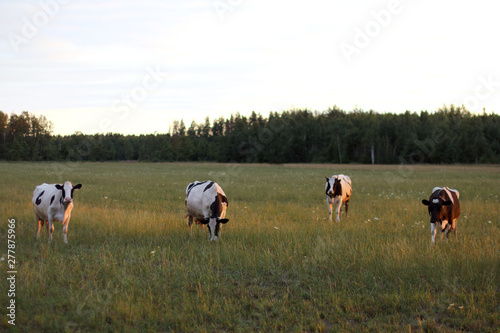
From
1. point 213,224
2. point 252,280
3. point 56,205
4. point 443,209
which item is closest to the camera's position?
point 252,280

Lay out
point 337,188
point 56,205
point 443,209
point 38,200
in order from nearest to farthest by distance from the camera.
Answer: point 443,209 → point 56,205 → point 38,200 → point 337,188

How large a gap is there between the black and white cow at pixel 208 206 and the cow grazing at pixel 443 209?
5.93 metres

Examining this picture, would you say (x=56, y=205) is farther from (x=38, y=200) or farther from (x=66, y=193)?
(x=38, y=200)

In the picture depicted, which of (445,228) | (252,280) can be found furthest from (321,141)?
(252,280)

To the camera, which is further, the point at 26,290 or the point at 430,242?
the point at 430,242

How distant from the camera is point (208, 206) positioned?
1116 centimetres

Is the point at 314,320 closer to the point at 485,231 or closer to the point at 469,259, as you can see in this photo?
the point at 469,259

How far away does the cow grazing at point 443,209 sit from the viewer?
9891mm

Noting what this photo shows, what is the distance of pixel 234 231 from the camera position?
37.8 ft

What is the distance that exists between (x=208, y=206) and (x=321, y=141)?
104 metres

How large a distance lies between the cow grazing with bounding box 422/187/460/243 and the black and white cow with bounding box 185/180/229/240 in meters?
5.93

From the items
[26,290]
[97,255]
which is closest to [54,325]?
[26,290]

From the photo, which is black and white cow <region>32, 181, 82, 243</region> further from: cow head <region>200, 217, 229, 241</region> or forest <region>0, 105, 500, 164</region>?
forest <region>0, 105, 500, 164</region>

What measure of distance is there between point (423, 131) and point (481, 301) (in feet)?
326
